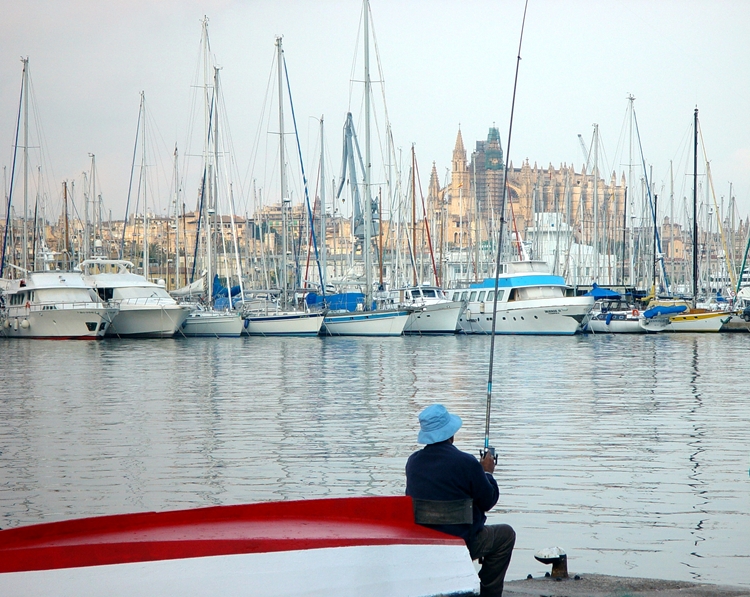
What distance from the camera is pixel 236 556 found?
220 inches

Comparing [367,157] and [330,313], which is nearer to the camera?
[367,157]

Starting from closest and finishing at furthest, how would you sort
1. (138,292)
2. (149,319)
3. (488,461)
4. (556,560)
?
(488,461)
(556,560)
(149,319)
(138,292)

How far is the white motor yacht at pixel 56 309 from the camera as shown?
43906 mm

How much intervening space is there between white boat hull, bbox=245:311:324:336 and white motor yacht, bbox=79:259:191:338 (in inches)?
120

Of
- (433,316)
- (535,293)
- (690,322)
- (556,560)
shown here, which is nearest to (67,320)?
(433,316)

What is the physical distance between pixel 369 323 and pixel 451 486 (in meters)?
39.2

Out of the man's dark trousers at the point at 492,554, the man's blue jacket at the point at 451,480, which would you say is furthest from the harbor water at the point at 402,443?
the man's blue jacket at the point at 451,480

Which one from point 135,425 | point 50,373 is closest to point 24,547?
point 135,425

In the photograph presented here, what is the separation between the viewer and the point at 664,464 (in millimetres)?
11812

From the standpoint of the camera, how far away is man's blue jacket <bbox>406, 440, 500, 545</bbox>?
6.00 metres

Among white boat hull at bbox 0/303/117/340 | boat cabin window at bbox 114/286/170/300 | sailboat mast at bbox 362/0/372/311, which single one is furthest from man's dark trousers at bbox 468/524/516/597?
boat cabin window at bbox 114/286/170/300

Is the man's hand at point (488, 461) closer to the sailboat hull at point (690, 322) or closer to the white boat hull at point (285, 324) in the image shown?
the white boat hull at point (285, 324)

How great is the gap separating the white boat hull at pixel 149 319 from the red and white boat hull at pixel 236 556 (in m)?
39.5

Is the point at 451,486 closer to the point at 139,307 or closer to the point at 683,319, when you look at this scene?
the point at 139,307
